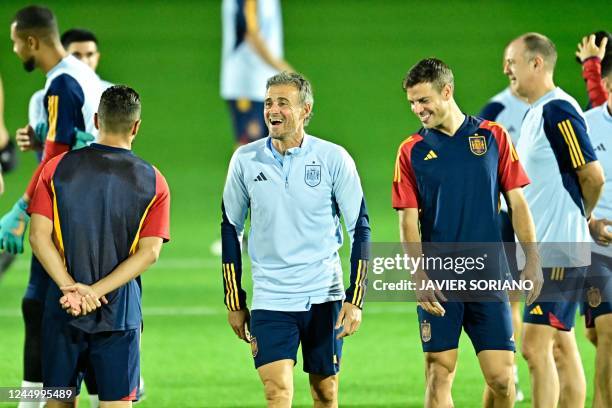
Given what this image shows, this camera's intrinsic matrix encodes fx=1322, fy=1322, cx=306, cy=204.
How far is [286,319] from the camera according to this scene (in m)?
6.71

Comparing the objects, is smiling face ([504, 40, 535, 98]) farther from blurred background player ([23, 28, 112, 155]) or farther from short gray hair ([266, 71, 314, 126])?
blurred background player ([23, 28, 112, 155])

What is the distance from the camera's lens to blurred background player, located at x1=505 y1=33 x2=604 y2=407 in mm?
7434

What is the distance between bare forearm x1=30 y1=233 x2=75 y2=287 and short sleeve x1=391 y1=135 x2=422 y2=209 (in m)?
1.73

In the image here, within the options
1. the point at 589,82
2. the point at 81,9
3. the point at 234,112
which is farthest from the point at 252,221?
the point at 81,9

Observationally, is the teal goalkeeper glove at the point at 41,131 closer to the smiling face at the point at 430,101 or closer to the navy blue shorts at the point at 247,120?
the smiling face at the point at 430,101

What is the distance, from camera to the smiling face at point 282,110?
263 inches

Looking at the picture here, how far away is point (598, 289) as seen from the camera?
749cm

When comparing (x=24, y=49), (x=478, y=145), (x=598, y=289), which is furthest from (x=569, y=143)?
(x=24, y=49)

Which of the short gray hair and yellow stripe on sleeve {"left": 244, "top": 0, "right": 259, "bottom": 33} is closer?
the short gray hair

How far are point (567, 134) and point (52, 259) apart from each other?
9.60ft

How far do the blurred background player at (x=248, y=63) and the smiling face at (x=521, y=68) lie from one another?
8.21 meters

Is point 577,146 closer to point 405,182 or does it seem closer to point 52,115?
point 405,182

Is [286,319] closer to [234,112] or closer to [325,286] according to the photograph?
[325,286]

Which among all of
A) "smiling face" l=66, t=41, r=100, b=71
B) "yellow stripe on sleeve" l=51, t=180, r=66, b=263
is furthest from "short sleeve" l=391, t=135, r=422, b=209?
"smiling face" l=66, t=41, r=100, b=71
